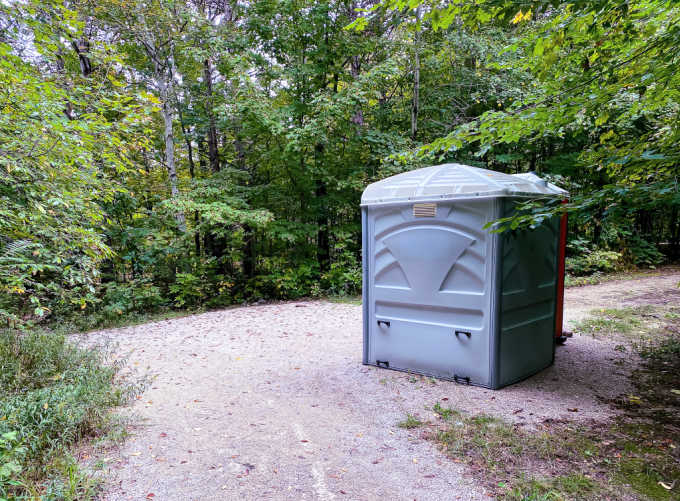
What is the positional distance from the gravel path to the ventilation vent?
1.76 m

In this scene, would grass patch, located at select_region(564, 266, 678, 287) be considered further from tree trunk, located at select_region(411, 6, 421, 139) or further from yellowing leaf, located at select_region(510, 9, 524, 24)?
yellowing leaf, located at select_region(510, 9, 524, 24)

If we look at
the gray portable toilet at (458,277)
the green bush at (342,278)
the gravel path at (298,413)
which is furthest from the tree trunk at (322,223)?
the gray portable toilet at (458,277)

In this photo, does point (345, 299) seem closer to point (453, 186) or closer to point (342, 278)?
point (342, 278)

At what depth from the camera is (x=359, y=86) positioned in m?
8.59

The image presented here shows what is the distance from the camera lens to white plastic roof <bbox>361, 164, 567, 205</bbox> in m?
3.63

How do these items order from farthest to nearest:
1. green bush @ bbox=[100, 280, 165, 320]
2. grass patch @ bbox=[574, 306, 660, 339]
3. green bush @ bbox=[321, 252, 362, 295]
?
green bush @ bbox=[321, 252, 362, 295] < green bush @ bbox=[100, 280, 165, 320] < grass patch @ bbox=[574, 306, 660, 339]

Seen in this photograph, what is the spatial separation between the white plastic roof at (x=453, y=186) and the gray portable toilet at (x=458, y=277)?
0.03 ft

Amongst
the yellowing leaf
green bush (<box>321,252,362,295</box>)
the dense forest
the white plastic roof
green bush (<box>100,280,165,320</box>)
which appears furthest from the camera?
green bush (<box>321,252,362,295</box>)

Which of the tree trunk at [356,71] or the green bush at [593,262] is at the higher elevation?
the tree trunk at [356,71]

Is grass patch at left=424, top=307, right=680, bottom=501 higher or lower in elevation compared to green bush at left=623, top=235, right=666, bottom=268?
lower

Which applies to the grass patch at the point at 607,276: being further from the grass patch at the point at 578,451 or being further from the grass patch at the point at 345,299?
the grass patch at the point at 578,451

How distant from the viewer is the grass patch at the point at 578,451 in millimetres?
2277

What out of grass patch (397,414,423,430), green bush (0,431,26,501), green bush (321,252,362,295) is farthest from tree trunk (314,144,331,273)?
green bush (0,431,26,501)

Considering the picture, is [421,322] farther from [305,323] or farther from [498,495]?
[305,323]
